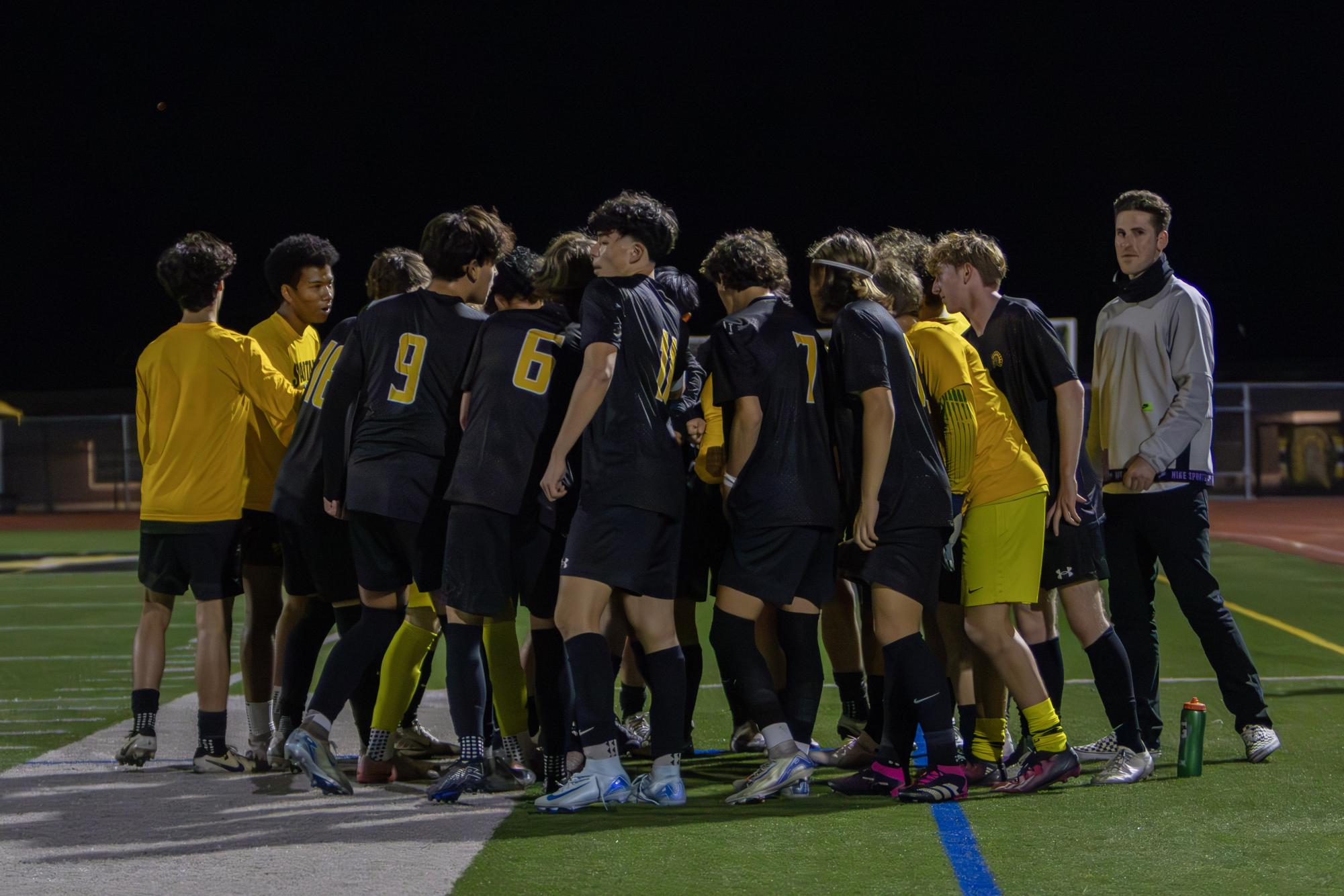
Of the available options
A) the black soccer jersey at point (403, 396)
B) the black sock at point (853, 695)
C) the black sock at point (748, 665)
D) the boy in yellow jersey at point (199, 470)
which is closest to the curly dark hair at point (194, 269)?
the boy in yellow jersey at point (199, 470)

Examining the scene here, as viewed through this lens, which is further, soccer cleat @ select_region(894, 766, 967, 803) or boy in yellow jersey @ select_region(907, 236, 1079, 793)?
boy in yellow jersey @ select_region(907, 236, 1079, 793)

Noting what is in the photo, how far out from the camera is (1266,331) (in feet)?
129

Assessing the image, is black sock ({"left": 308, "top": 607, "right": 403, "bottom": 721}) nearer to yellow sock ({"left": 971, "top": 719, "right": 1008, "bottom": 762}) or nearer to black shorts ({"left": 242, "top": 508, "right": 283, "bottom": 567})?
black shorts ({"left": 242, "top": 508, "right": 283, "bottom": 567})

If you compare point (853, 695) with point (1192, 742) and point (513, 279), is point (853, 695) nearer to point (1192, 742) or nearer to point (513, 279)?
point (1192, 742)

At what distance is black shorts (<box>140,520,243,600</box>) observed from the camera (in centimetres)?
557

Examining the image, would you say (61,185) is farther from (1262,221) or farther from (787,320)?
(787,320)

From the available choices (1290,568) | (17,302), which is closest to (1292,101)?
(1290,568)

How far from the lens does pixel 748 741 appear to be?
582cm

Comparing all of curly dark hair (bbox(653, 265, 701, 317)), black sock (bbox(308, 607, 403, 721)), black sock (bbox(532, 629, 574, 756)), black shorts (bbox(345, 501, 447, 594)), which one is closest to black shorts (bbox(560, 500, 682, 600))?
black sock (bbox(532, 629, 574, 756))

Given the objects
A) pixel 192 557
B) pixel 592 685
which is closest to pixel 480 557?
pixel 592 685

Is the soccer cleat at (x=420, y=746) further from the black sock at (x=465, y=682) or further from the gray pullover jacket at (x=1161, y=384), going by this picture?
the gray pullover jacket at (x=1161, y=384)

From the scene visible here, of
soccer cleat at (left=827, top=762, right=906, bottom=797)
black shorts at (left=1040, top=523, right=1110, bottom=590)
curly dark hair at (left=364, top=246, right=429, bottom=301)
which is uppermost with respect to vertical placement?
curly dark hair at (left=364, top=246, right=429, bottom=301)

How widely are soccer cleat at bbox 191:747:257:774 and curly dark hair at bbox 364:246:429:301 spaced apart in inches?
74.3

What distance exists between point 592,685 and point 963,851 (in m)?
1.30
